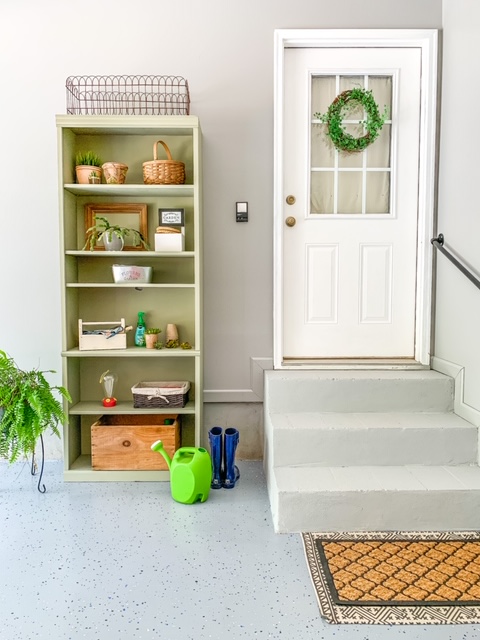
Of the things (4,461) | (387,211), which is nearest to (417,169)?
(387,211)

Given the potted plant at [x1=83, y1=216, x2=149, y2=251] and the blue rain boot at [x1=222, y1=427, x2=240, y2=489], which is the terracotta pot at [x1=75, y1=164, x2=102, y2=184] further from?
the blue rain boot at [x1=222, y1=427, x2=240, y2=489]

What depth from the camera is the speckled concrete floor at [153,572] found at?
1.53m

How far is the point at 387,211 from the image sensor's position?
2973mm

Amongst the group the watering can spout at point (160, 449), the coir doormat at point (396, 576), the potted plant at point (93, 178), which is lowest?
the coir doormat at point (396, 576)

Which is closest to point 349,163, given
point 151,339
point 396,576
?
point 151,339

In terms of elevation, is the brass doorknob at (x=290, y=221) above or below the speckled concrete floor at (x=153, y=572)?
above

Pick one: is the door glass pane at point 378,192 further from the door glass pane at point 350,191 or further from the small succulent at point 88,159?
the small succulent at point 88,159

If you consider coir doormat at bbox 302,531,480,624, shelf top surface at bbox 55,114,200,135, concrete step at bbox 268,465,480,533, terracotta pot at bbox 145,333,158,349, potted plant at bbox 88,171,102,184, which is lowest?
coir doormat at bbox 302,531,480,624

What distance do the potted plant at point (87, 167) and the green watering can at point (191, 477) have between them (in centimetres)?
159

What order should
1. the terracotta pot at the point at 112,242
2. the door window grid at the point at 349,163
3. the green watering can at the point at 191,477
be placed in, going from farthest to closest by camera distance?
1. the door window grid at the point at 349,163
2. the terracotta pot at the point at 112,242
3. the green watering can at the point at 191,477

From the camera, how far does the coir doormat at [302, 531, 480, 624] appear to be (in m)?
1.59

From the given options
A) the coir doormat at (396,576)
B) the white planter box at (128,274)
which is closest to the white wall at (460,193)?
the coir doormat at (396,576)

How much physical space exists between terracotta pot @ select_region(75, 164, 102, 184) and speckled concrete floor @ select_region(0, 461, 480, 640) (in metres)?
1.69

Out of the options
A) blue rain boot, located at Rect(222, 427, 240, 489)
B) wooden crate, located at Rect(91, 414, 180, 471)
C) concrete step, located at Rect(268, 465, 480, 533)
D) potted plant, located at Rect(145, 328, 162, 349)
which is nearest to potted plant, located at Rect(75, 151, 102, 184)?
potted plant, located at Rect(145, 328, 162, 349)
